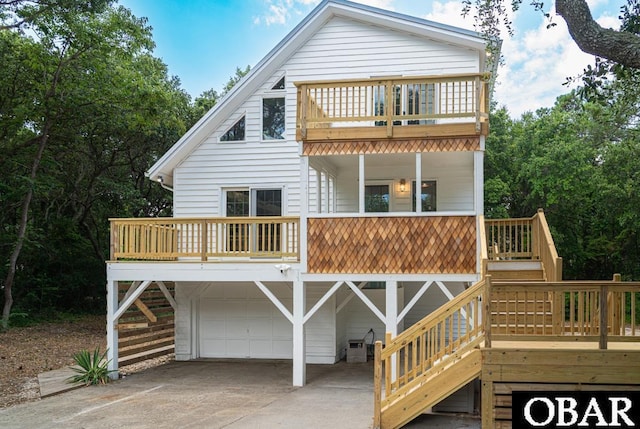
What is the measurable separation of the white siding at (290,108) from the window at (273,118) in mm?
132

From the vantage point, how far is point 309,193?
45.2 feet

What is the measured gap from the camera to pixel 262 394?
10422 mm

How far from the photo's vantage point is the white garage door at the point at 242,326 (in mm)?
14570

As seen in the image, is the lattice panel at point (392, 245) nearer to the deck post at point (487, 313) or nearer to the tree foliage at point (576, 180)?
the deck post at point (487, 313)

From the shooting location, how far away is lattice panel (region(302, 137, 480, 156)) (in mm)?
10852

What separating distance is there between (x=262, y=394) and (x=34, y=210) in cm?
1638

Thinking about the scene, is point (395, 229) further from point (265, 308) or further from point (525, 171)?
point (525, 171)

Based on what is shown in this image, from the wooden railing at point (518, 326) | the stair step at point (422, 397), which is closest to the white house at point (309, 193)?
the wooden railing at point (518, 326)

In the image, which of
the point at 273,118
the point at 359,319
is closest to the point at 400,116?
the point at 273,118

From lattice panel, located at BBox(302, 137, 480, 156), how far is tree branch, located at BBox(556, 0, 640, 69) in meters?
4.06

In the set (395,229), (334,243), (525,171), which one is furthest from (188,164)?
(525,171)

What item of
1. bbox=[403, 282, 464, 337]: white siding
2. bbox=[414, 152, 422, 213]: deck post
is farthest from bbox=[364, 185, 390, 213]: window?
bbox=[414, 152, 422, 213]: deck post

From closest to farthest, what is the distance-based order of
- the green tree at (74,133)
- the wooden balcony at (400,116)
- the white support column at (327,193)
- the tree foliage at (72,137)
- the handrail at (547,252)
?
the handrail at (547,252)
the wooden balcony at (400,116)
the white support column at (327,193)
the tree foliage at (72,137)
the green tree at (74,133)

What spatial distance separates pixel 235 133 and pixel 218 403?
717 centimetres
